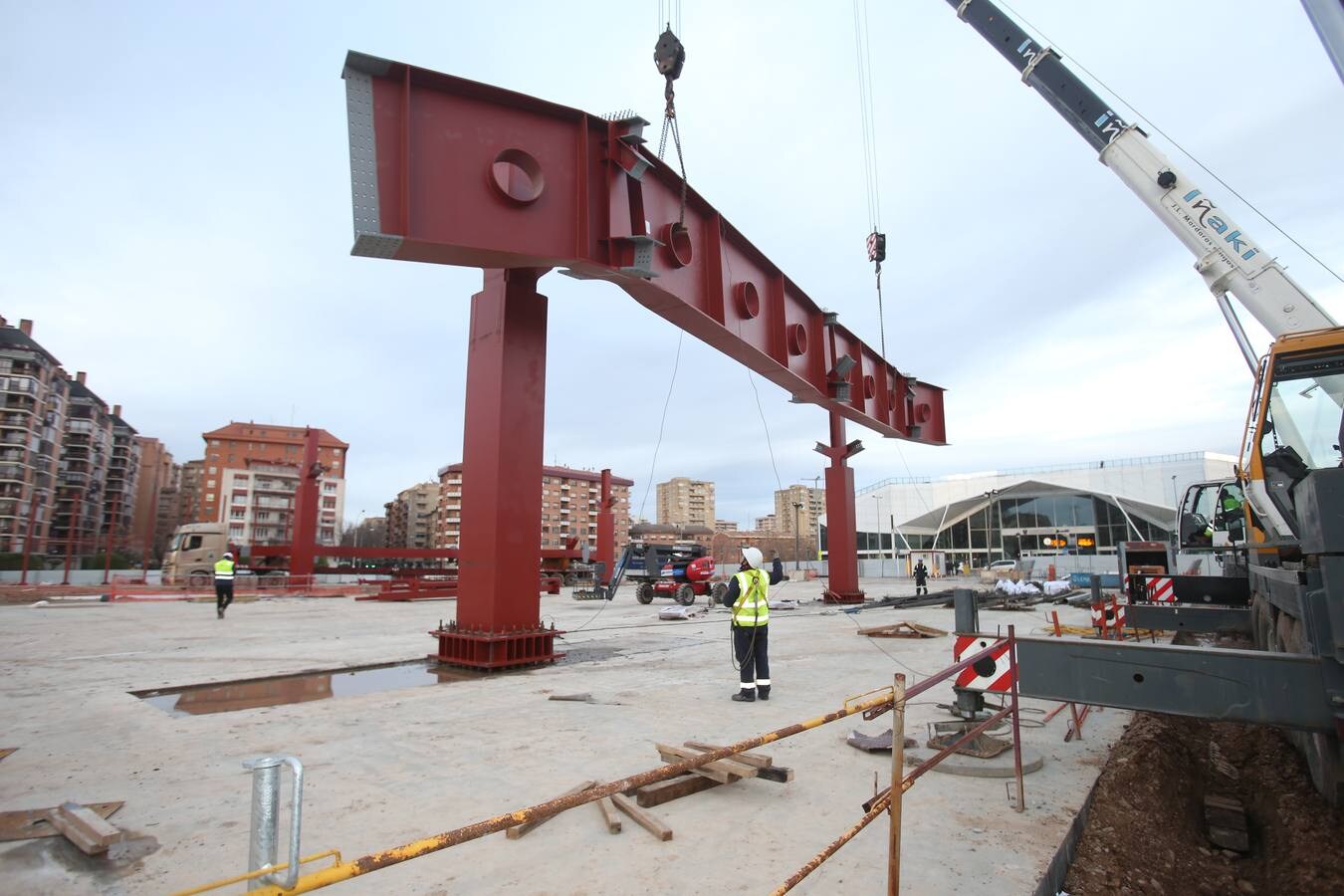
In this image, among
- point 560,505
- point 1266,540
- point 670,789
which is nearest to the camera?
point 670,789

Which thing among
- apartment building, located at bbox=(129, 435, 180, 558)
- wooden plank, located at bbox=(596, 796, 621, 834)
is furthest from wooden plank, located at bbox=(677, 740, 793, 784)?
apartment building, located at bbox=(129, 435, 180, 558)

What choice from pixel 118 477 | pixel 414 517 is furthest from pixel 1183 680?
pixel 414 517

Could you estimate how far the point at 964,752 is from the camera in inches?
197

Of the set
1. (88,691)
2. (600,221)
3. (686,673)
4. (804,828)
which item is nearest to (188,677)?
(88,691)

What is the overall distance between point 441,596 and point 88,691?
17056 millimetres

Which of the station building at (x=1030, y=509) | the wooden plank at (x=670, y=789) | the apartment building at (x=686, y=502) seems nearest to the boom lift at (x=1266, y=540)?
the wooden plank at (x=670, y=789)

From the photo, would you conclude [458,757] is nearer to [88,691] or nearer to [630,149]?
[88,691]

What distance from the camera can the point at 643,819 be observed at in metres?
3.65

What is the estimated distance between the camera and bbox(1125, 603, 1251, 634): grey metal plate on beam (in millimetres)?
7500

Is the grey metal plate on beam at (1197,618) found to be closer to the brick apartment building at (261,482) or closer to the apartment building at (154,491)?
the brick apartment building at (261,482)

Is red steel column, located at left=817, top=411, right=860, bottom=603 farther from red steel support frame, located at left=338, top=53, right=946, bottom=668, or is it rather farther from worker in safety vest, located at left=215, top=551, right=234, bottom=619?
worker in safety vest, located at left=215, top=551, right=234, bottom=619

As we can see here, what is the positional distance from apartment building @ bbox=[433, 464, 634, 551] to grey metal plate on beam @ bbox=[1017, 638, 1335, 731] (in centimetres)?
8937

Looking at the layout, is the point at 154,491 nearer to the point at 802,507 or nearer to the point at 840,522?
the point at 840,522

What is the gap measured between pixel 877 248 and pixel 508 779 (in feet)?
46.9
